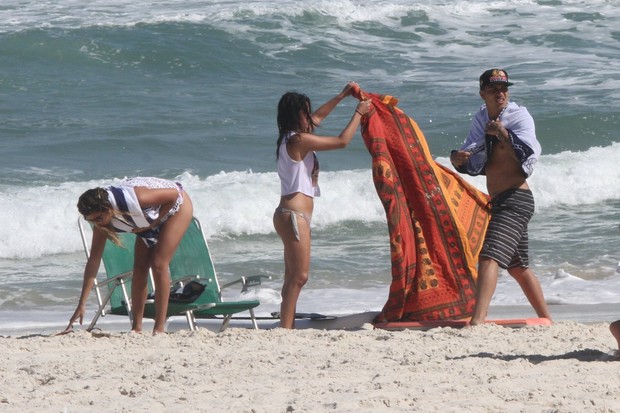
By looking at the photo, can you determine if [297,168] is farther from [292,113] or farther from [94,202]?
[94,202]

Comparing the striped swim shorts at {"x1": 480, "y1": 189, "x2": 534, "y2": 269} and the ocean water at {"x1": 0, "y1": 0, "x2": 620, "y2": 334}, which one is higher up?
→ the striped swim shorts at {"x1": 480, "y1": 189, "x2": 534, "y2": 269}

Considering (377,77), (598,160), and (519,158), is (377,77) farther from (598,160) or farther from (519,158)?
(519,158)

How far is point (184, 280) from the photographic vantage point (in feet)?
23.0

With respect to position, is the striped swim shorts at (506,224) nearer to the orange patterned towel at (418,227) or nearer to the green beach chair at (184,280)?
the orange patterned towel at (418,227)

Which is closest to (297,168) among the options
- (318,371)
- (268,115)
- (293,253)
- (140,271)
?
(293,253)

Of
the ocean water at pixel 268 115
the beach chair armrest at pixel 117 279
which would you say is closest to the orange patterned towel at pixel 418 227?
the beach chair armrest at pixel 117 279

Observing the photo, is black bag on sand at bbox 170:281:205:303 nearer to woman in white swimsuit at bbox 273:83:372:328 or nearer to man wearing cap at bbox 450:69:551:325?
woman in white swimsuit at bbox 273:83:372:328

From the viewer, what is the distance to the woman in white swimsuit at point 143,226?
6.32m

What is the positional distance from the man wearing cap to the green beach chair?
54.1 inches

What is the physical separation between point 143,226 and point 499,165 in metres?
1.93

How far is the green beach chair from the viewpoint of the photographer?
6.88 meters

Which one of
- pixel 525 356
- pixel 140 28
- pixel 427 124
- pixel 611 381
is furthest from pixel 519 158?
pixel 140 28

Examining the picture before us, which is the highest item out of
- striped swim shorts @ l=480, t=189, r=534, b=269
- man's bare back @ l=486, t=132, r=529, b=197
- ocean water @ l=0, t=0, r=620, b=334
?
man's bare back @ l=486, t=132, r=529, b=197

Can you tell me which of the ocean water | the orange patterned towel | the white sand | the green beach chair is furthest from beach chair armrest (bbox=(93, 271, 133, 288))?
the orange patterned towel
